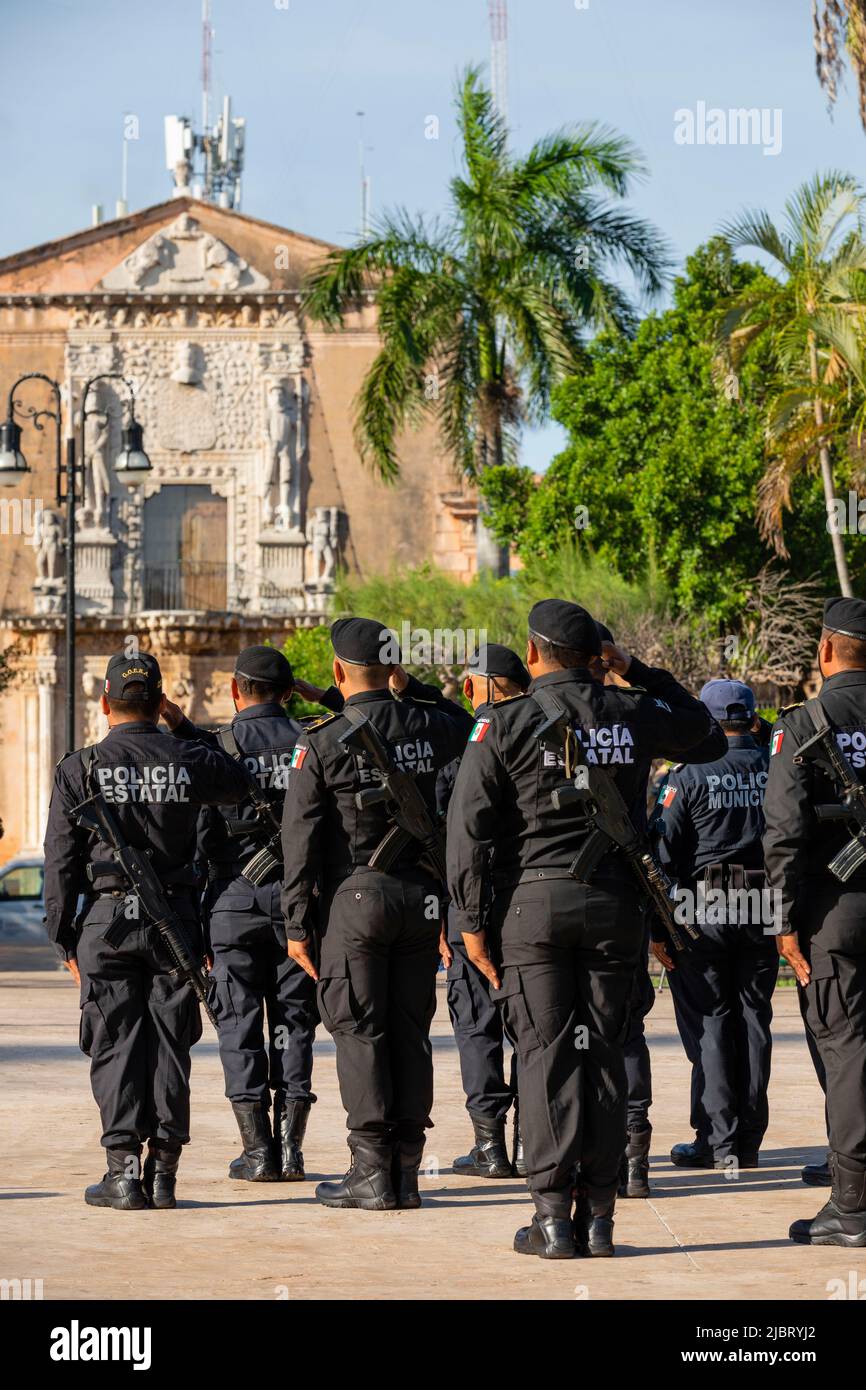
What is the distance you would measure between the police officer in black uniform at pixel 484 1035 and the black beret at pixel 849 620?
1.60 m

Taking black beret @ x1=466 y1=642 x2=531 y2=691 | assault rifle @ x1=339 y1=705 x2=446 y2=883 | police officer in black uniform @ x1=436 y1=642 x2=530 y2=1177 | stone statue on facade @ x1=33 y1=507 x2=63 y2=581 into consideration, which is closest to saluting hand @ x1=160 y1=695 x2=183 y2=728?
assault rifle @ x1=339 y1=705 x2=446 y2=883

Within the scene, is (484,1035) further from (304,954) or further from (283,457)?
(283,457)

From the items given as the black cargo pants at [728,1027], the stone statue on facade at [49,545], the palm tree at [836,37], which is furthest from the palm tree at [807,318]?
the stone statue on facade at [49,545]

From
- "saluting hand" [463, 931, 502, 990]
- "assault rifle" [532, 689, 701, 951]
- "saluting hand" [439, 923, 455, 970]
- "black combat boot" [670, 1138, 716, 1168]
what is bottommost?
"black combat boot" [670, 1138, 716, 1168]

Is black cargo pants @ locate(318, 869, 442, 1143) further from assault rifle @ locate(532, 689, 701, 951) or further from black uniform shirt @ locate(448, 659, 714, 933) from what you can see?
assault rifle @ locate(532, 689, 701, 951)

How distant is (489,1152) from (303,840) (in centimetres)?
179

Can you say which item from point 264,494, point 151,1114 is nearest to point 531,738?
point 151,1114

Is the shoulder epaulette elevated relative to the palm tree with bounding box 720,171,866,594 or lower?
lower

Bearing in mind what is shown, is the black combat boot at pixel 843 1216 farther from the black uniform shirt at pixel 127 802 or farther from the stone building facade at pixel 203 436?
the stone building facade at pixel 203 436

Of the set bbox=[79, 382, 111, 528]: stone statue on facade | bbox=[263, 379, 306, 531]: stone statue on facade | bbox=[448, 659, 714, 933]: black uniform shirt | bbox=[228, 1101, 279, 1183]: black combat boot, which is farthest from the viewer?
bbox=[263, 379, 306, 531]: stone statue on facade

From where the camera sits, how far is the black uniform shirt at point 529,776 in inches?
260

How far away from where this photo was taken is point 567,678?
22.0ft

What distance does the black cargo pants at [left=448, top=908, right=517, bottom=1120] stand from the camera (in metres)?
8.36

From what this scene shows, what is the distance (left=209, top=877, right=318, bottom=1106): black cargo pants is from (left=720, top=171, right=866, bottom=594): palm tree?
45.2 feet
